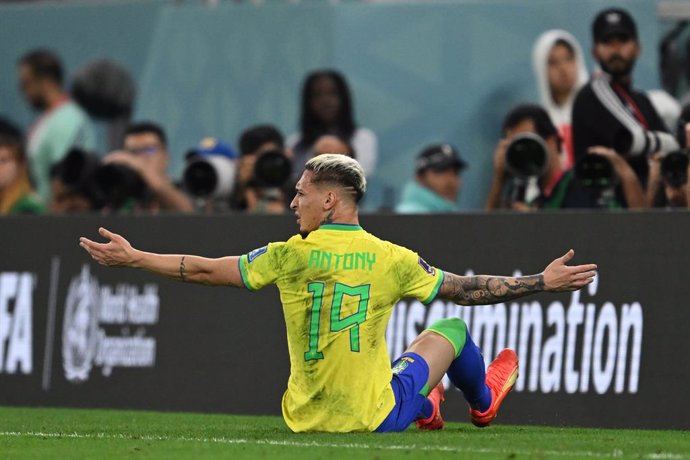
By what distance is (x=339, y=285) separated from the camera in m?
8.37

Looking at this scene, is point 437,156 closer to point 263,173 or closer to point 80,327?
point 263,173

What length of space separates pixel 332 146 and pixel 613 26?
2.48 meters

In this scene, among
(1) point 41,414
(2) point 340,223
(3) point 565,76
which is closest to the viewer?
(2) point 340,223

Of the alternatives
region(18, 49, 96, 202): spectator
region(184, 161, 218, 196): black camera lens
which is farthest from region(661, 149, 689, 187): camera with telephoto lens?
region(18, 49, 96, 202): spectator

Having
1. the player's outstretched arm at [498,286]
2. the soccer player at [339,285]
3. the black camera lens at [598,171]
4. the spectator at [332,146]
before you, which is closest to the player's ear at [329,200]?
the soccer player at [339,285]

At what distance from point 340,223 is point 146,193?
5759mm

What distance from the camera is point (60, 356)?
13.3 meters

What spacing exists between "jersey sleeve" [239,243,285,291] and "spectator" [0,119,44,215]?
728cm

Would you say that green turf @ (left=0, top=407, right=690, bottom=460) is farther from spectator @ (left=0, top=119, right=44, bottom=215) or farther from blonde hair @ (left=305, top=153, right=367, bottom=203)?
spectator @ (left=0, top=119, right=44, bottom=215)

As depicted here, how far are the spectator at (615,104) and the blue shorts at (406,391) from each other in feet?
11.4

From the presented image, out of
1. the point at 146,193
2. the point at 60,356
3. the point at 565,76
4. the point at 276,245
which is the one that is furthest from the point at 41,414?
the point at 565,76

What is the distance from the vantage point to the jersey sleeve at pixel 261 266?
837 centimetres

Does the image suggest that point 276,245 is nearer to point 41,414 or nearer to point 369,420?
point 369,420

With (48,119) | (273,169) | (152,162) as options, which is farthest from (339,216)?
(48,119)
